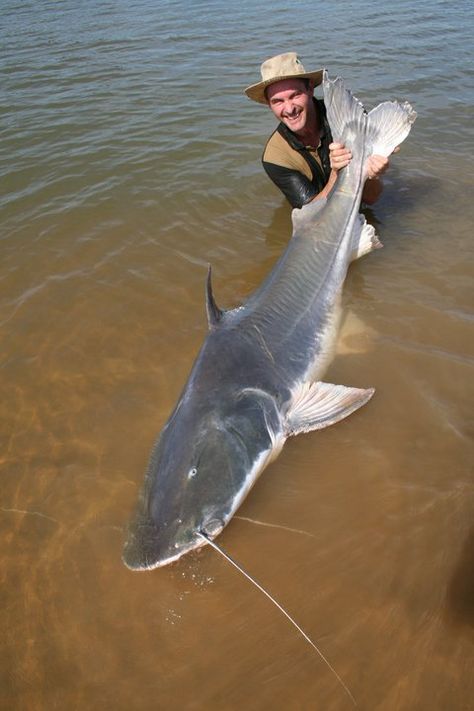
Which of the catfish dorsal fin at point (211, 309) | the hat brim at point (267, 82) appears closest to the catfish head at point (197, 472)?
the catfish dorsal fin at point (211, 309)

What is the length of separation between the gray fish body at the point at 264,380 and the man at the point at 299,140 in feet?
0.73

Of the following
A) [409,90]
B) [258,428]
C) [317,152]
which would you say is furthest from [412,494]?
[409,90]

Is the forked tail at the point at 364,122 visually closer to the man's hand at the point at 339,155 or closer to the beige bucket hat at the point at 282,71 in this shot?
the man's hand at the point at 339,155

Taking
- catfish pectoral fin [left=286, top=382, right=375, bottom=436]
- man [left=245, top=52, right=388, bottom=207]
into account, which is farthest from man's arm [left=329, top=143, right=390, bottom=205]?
catfish pectoral fin [left=286, top=382, right=375, bottom=436]

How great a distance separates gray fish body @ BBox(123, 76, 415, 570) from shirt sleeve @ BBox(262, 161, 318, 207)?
0.63 metres

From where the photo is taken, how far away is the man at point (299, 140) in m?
3.98

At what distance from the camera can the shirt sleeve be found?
4.61 metres

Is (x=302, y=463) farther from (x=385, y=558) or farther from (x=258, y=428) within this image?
(x=385, y=558)

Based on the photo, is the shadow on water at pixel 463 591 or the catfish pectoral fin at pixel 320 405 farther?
the catfish pectoral fin at pixel 320 405

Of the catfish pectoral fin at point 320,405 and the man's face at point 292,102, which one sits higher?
the man's face at point 292,102

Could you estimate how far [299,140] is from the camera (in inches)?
177

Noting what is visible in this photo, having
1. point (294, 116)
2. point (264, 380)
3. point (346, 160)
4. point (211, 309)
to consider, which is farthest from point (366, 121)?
point (264, 380)

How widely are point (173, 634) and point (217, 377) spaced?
1.21 meters

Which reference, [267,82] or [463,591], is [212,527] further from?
[267,82]
